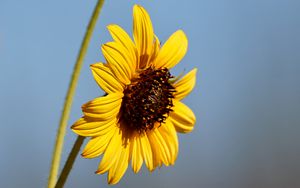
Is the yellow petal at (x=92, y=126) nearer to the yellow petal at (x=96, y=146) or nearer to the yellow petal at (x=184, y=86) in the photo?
the yellow petal at (x=96, y=146)

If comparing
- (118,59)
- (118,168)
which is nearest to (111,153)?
(118,168)

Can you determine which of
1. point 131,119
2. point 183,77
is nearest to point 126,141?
point 131,119

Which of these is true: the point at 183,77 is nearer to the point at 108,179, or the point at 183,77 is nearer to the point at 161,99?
the point at 161,99

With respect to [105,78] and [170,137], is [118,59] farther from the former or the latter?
[170,137]

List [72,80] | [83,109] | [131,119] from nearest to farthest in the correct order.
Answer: [72,80] → [83,109] → [131,119]

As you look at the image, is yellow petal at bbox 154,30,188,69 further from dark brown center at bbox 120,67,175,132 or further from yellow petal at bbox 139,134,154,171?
yellow petal at bbox 139,134,154,171

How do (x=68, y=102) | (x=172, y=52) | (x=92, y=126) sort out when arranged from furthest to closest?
1. (x=172, y=52)
2. (x=92, y=126)
3. (x=68, y=102)
